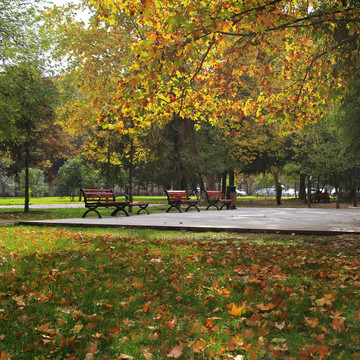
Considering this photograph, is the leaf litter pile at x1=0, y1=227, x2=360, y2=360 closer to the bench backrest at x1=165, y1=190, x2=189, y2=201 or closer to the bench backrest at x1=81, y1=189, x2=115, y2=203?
the bench backrest at x1=81, y1=189, x2=115, y2=203

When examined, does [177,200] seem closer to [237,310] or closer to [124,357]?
[237,310]

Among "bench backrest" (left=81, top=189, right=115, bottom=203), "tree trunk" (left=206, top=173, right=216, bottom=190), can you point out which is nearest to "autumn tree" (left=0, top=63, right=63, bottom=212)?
"bench backrest" (left=81, top=189, right=115, bottom=203)

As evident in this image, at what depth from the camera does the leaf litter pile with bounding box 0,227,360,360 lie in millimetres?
2746

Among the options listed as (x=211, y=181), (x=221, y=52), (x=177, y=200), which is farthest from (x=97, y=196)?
(x=211, y=181)

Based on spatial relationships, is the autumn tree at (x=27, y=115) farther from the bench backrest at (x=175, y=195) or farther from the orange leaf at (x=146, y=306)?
the orange leaf at (x=146, y=306)

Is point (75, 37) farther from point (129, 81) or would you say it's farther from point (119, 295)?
point (119, 295)

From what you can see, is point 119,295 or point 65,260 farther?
point 65,260

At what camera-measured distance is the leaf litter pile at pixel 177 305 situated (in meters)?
2.75

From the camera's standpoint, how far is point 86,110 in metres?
19.4

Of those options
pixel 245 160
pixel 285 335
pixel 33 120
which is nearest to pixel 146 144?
pixel 33 120

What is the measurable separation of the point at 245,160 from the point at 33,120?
15111mm

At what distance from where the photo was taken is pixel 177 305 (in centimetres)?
371

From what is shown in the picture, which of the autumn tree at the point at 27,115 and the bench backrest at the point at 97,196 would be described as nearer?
the bench backrest at the point at 97,196

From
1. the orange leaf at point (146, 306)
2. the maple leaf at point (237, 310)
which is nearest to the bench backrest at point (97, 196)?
the orange leaf at point (146, 306)
